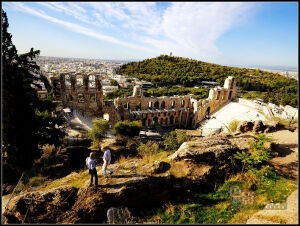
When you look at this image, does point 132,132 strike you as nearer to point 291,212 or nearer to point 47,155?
point 47,155

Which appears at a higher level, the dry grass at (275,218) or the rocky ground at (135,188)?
the dry grass at (275,218)

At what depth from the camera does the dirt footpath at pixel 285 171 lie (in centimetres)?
494

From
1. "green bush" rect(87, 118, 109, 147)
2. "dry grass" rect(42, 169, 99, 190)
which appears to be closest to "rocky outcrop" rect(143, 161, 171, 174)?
"dry grass" rect(42, 169, 99, 190)

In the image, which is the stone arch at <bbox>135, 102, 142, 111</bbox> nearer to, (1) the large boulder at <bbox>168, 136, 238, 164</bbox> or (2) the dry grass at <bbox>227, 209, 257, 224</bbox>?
(1) the large boulder at <bbox>168, 136, 238, 164</bbox>

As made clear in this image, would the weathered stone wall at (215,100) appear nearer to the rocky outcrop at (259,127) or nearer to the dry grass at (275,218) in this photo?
the rocky outcrop at (259,127)

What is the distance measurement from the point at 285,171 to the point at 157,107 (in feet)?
73.2

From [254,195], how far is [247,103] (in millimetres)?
23820

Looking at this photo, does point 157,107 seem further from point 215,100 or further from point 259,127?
point 259,127

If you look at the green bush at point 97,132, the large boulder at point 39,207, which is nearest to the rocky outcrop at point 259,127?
the green bush at point 97,132

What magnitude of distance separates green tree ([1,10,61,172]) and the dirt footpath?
10198mm

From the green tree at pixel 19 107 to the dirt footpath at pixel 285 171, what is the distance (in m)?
10.2

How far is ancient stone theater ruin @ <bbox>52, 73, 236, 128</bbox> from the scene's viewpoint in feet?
73.4

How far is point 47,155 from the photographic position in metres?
11.6

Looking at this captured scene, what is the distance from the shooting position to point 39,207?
18.8 ft
